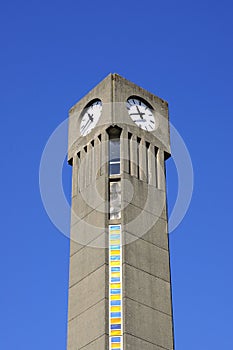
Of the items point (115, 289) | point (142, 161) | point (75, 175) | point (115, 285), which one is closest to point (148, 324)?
point (115, 289)

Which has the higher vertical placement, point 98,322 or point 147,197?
point 147,197

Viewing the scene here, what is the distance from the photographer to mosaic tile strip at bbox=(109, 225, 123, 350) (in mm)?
33969

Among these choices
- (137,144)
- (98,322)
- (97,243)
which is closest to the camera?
(98,322)

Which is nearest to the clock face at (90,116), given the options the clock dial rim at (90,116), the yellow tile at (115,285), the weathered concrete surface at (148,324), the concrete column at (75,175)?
the clock dial rim at (90,116)

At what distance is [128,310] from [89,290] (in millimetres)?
2306

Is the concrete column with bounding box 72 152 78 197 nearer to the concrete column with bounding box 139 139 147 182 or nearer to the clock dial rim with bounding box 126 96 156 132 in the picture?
the concrete column with bounding box 139 139 147 182

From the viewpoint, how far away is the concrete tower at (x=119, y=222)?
3488 centimetres

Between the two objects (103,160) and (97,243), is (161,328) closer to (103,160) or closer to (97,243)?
(97,243)

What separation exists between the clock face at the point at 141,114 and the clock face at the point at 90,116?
1.60 meters

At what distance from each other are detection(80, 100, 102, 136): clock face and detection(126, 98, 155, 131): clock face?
1596 millimetres

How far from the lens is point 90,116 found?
137ft

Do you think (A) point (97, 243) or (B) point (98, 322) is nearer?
(B) point (98, 322)

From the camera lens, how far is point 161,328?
116ft

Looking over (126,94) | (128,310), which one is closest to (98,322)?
(128,310)
